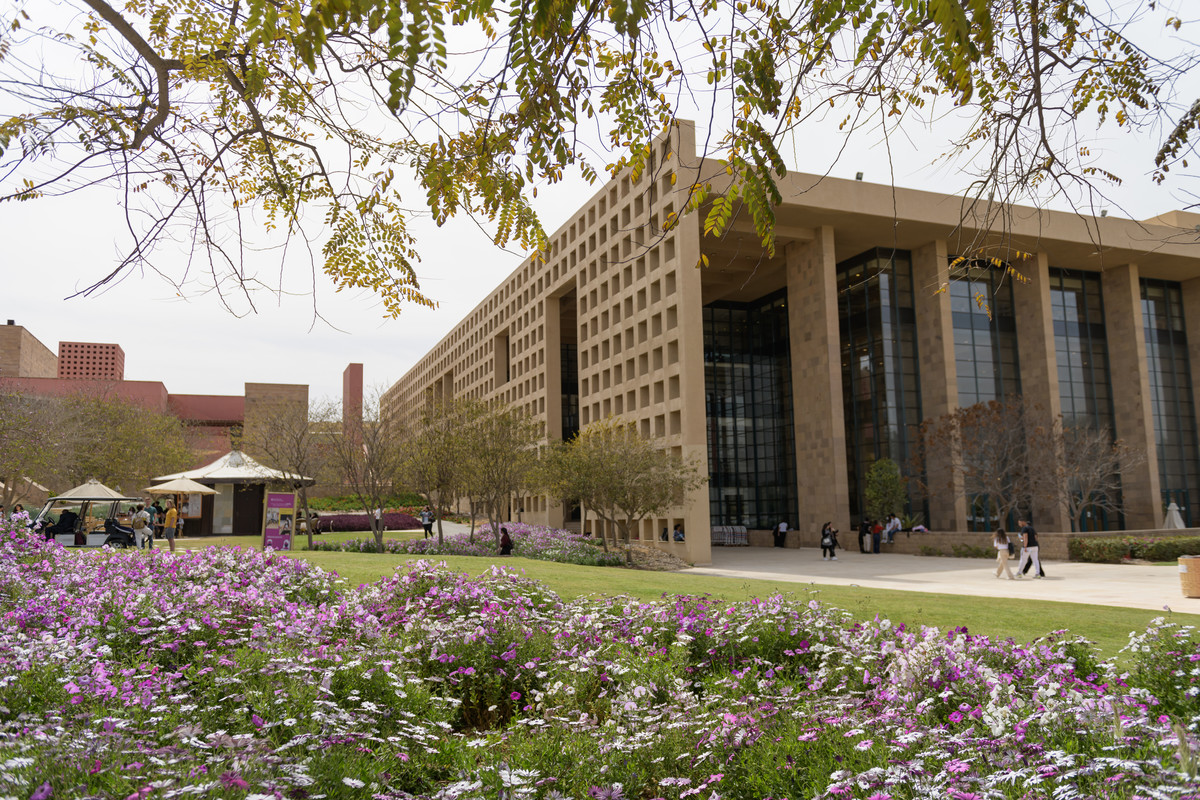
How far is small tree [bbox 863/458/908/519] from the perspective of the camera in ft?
123

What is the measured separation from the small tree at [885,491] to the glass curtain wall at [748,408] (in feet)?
29.3

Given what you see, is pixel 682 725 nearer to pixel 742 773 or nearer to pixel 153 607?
pixel 742 773

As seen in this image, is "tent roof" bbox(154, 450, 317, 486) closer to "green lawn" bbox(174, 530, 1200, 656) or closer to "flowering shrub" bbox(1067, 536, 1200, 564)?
"green lawn" bbox(174, 530, 1200, 656)

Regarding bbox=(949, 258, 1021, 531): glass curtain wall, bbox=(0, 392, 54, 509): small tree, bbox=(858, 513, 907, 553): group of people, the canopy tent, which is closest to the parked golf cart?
the canopy tent

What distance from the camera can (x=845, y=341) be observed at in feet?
144

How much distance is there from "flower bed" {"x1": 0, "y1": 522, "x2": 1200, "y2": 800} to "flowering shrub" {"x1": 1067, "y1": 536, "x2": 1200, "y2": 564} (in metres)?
23.1

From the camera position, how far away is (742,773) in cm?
481

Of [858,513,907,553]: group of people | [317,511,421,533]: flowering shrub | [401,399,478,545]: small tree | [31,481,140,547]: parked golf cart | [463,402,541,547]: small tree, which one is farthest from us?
[317,511,421,533]: flowering shrub

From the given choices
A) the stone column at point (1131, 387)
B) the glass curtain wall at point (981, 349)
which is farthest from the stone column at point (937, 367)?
the stone column at point (1131, 387)

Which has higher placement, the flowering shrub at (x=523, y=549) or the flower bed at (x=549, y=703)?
the flower bed at (x=549, y=703)

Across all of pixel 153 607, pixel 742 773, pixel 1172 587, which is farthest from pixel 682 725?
pixel 1172 587

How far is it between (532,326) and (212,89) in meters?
48.8

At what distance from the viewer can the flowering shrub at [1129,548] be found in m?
26.9

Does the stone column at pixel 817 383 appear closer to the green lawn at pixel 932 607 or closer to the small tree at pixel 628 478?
the small tree at pixel 628 478
